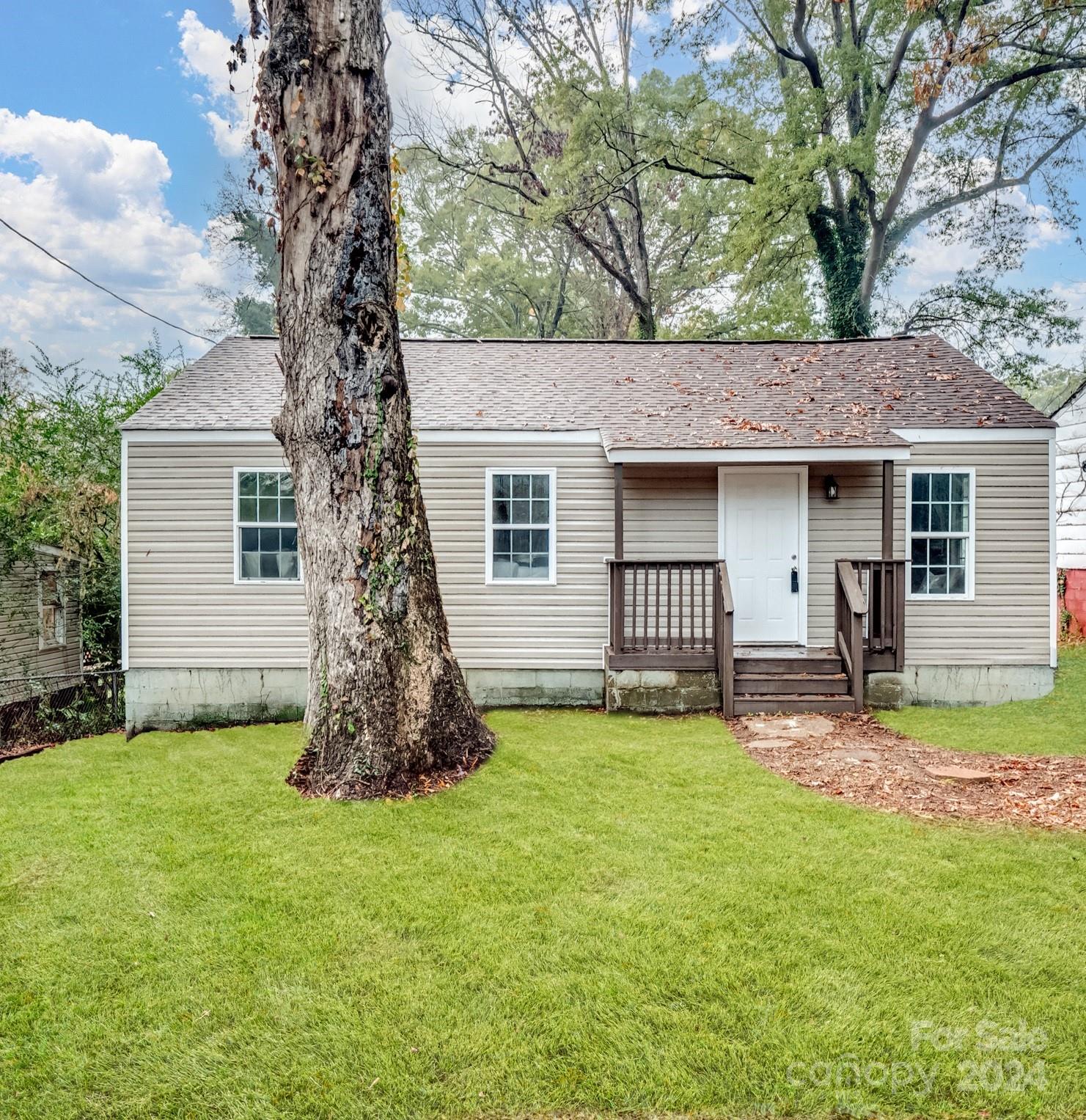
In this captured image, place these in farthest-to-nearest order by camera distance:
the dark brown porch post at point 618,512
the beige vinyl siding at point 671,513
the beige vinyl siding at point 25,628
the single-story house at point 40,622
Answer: the beige vinyl siding at point 25,628, the single-story house at point 40,622, the beige vinyl siding at point 671,513, the dark brown porch post at point 618,512

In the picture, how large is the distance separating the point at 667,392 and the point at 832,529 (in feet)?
8.55

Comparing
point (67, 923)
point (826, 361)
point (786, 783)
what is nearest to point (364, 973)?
point (67, 923)

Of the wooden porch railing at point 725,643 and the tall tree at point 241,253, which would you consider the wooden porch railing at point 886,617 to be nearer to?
the wooden porch railing at point 725,643

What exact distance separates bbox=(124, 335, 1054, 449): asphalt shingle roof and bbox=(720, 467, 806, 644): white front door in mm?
657

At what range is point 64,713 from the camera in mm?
8312

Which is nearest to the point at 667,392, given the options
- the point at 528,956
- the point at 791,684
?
the point at 791,684

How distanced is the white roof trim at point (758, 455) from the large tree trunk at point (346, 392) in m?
3.05

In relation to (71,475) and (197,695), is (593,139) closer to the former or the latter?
(71,475)

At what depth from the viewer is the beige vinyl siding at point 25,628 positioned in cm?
890

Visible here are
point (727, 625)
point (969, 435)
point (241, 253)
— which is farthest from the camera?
point (241, 253)

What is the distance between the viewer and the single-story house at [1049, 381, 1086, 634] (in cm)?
1163

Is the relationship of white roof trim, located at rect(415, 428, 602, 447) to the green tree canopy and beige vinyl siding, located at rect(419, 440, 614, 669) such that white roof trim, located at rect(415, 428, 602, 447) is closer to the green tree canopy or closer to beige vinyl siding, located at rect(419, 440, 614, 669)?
beige vinyl siding, located at rect(419, 440, 614, 669)

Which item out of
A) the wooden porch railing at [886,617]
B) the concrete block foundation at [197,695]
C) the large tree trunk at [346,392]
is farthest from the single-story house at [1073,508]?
the concrete block foundation at [197,695]

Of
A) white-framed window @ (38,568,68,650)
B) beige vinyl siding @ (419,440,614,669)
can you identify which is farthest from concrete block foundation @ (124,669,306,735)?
white-framed window @ (38,568,68,650)
